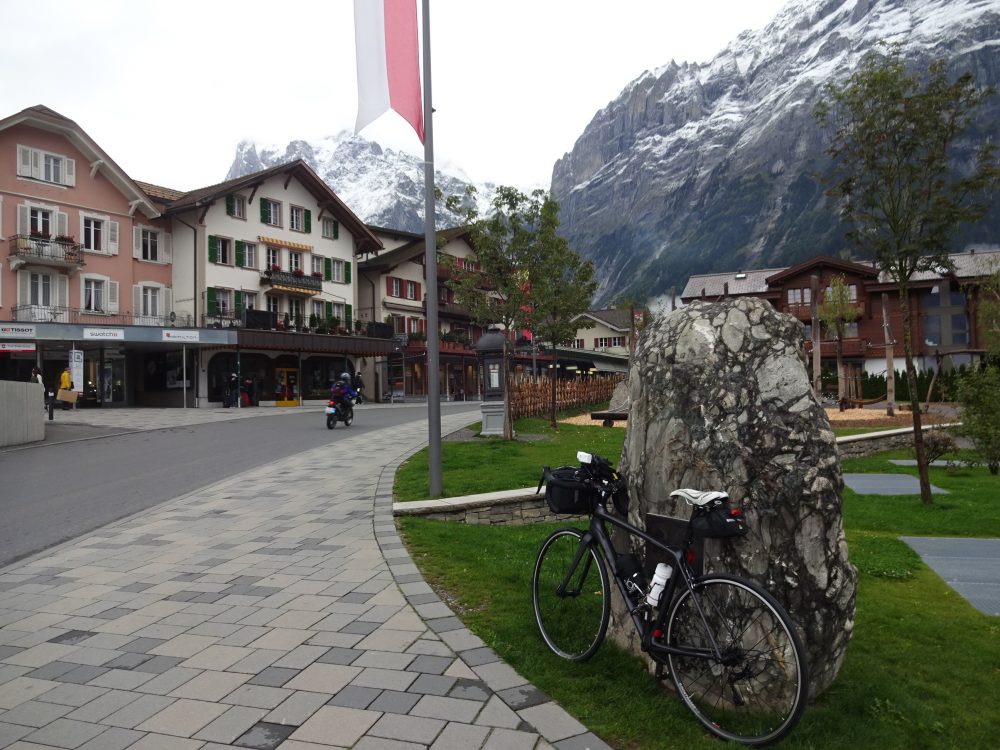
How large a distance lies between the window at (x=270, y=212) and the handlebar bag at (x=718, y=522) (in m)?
40.3

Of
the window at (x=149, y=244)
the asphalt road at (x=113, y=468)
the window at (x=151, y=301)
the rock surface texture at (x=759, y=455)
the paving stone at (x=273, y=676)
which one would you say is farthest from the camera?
the window at (x=149, y=244)

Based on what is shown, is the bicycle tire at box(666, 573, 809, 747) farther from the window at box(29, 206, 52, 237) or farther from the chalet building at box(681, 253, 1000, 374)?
the chalet building at box(681, 253, 1000, 374)

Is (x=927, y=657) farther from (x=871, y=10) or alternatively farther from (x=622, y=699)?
(x=871, y=10)

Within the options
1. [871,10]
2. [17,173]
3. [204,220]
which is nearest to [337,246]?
[204,220]

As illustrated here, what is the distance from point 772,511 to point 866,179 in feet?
21.6

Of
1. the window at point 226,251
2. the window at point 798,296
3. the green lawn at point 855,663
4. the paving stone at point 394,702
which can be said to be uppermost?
the window at point 226,251

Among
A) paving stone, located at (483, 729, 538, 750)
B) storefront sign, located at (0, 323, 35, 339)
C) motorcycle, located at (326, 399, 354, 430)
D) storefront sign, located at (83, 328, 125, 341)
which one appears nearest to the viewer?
paving stone, located at (483, 729, 538, 750)

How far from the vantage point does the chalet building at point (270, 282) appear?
35.9 m

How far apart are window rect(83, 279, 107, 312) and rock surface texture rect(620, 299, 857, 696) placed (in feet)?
120

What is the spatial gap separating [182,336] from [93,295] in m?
6.10

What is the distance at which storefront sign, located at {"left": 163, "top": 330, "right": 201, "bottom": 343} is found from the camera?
31.4 meters

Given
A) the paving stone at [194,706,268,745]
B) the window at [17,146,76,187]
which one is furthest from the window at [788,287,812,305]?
the paving stone at [194,706,268,745]

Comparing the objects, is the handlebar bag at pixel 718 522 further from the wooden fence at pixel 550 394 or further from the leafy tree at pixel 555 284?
the wooden fence at pixel 550 394

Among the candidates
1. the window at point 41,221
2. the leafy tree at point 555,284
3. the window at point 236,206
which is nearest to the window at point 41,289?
the window at point 41,221
